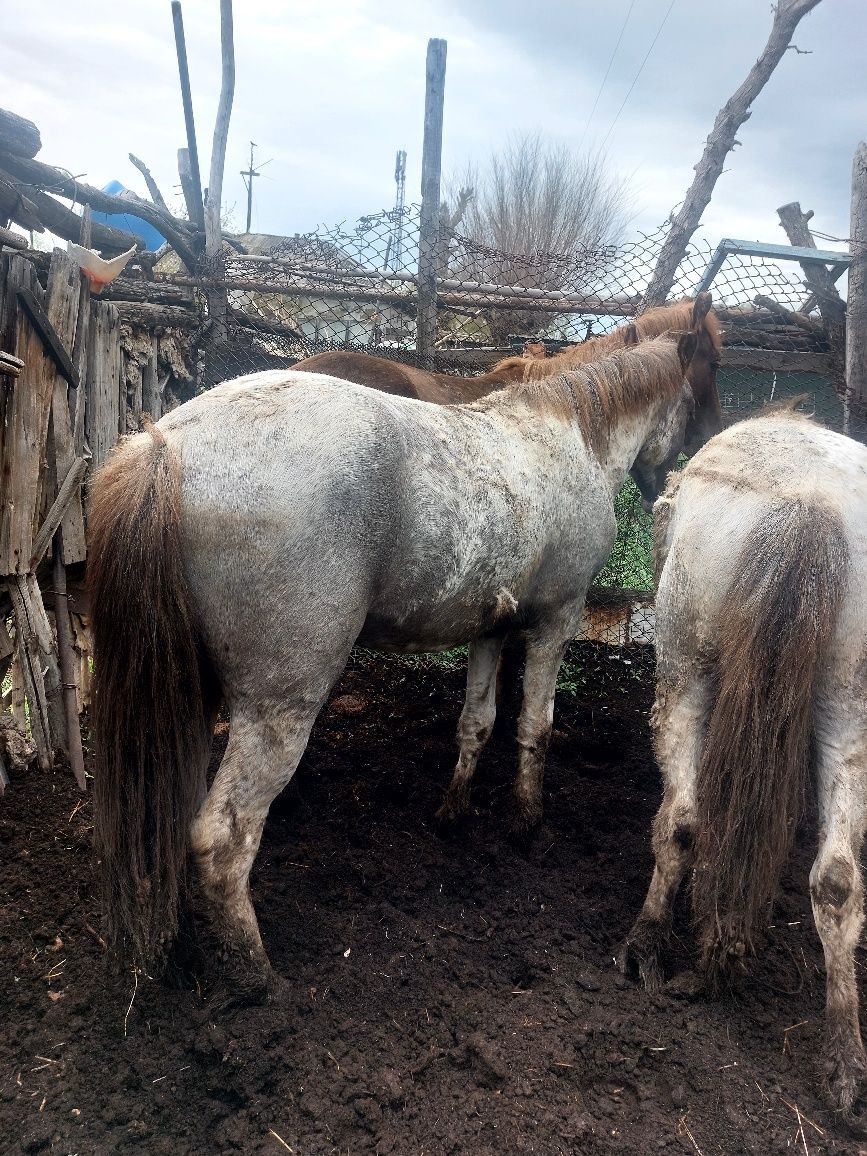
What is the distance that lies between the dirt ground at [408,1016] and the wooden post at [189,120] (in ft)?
26.8

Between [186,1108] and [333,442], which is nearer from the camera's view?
[186,1108]

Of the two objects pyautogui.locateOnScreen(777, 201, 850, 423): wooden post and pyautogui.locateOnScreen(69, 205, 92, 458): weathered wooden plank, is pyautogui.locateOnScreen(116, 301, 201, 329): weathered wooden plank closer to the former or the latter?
pyautogui.locateOnScreen(69, 205, 92, 458): weathered wooden plank

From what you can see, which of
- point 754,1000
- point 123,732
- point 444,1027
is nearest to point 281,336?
point 123,732

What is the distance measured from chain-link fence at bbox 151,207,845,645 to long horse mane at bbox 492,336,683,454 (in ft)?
4.18

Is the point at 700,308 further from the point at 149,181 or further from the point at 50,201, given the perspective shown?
the point at 149,181

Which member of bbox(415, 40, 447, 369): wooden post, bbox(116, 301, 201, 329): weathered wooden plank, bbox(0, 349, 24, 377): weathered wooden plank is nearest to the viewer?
bbox(0, 349, 24, 377): weathered wooden plank

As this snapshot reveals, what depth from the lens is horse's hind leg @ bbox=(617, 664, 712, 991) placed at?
260 cm

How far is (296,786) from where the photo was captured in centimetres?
372

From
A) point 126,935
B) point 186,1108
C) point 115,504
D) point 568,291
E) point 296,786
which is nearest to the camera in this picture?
point 186,1108

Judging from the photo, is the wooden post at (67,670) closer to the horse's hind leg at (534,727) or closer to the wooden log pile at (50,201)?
the horse's hind leg at (534,727)

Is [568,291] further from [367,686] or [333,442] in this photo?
[333,442]

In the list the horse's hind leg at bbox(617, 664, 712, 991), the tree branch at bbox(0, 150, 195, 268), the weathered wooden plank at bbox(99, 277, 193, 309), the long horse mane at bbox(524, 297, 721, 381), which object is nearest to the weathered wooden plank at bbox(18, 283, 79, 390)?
the weathered wooden plank at bbox(99, 277, 193, 309)

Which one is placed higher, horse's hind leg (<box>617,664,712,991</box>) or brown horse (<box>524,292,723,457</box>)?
brown horse (<box>524,292,723,457</box>)

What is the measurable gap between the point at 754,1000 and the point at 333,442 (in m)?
2.37
